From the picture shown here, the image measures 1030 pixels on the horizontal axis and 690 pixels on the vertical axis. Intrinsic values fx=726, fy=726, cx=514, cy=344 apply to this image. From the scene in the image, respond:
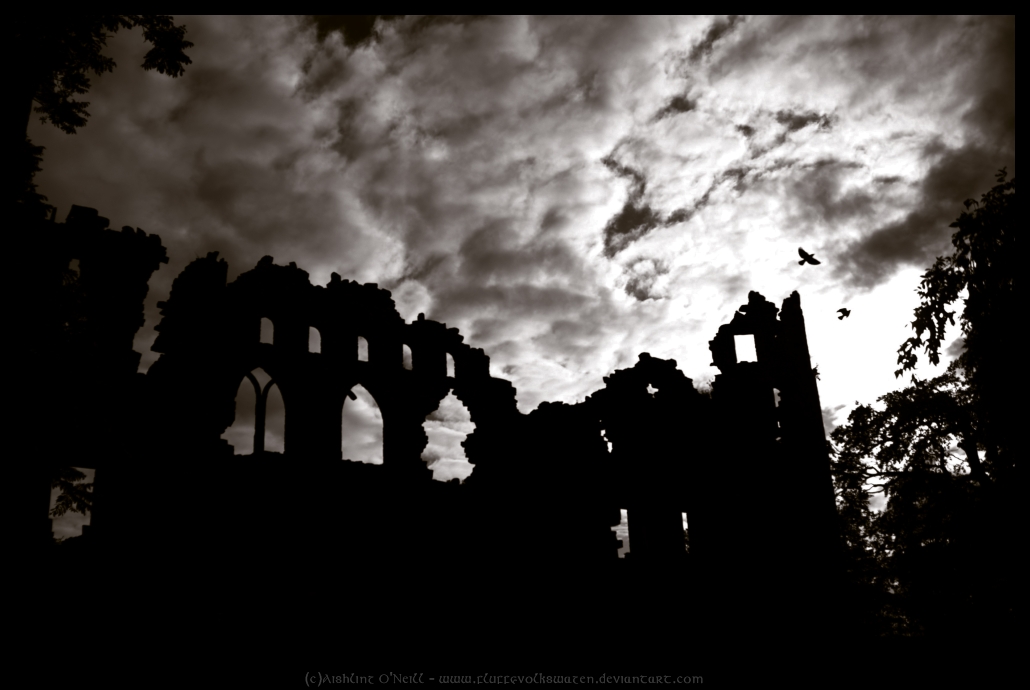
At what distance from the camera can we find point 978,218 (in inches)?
555

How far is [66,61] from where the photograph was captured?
14.4 metres

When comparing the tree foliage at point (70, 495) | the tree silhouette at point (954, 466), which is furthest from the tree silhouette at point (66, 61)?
the tree silhouette at point (954, 466)

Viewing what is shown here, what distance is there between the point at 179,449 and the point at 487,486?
317 inches

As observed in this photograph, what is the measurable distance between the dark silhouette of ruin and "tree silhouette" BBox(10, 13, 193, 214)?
1.60 m

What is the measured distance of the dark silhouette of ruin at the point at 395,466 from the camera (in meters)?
15.3

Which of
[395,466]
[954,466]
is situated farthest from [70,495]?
[954,466]

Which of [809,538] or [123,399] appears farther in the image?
[809,538]

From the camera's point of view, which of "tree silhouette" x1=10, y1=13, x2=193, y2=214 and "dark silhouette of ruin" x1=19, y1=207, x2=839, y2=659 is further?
"dark silhouette of ruin" x1=19, y1=207, x2=839, y2=659

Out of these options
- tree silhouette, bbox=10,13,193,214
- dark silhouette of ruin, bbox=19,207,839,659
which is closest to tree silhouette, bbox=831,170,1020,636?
dark silhouette of ruin, bbox=19,207,839,659

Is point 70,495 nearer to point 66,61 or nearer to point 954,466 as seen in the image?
point 66,61

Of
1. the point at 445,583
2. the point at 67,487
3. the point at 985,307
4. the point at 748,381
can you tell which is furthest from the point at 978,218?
the point at 67,487

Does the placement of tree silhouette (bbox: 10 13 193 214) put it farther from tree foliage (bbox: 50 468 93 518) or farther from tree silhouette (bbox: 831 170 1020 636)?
tree silhouette (bbox: 831 170 1020 636)

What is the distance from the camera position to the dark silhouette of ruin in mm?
15336

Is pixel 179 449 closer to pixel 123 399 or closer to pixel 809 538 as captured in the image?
pixel 123 399
